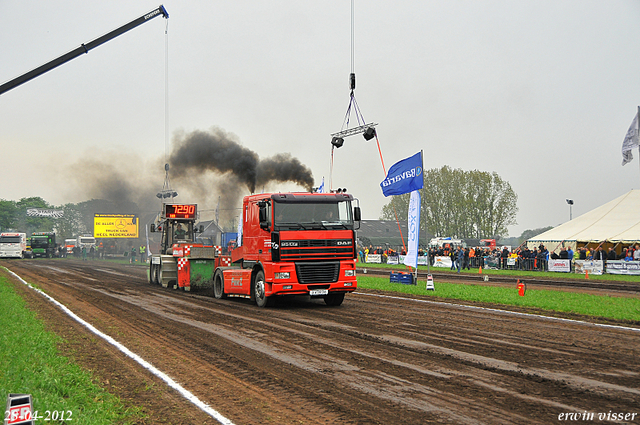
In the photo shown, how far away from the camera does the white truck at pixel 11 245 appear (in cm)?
5775

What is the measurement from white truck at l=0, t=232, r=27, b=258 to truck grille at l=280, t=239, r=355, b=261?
5561 cm

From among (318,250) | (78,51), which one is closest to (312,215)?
(318,250)

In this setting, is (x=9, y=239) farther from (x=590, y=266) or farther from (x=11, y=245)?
(x=590, y=266)

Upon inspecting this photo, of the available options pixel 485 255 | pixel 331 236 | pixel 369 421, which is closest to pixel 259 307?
pixel 331 236

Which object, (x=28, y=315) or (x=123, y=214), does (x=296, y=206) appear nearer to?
(x=28, y=315)

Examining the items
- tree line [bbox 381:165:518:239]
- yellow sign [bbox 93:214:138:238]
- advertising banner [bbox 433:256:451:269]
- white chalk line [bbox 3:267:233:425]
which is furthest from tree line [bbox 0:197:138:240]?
white chalk line [bbox 3:267:233:425]

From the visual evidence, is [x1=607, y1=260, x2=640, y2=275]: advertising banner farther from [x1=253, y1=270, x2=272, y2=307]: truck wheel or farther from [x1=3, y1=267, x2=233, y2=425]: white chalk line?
[x1=3, y1=267, x2=233, y2=425]: white chalk line

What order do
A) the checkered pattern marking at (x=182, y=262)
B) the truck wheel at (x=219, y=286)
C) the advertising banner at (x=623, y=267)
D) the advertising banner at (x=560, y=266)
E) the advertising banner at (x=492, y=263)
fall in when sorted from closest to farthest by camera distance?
1. the truck wheel at (x=219, y=286)
2. the checkered pattern marking at (x=182, y=262)
3. the advertising banner at (x=623, y=267)
4. the advertising banner at (x=560, y=266)
5. the advertising banner at (x=492, y=263)

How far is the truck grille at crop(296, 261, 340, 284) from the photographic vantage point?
1405cm

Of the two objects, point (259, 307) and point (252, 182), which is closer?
point (259, 307)

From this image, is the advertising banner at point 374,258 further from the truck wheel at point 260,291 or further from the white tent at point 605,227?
the truck wheel at point 260,291

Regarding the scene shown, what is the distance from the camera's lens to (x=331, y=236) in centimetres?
1435

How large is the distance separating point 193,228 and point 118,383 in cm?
1690

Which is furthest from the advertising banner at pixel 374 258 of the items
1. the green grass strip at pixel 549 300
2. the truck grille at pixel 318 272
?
the truck grille at pixel 318 272
